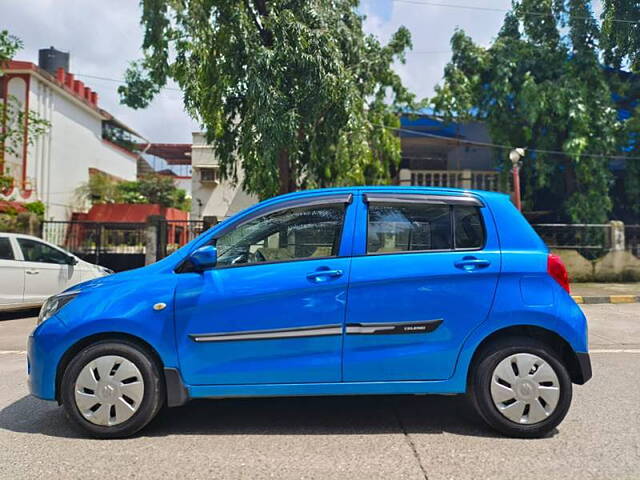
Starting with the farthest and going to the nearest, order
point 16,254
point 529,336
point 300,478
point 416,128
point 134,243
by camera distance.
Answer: point 416,128, point 134,243, point 16,254, point 529,336, point 300,478

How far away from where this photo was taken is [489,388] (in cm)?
331

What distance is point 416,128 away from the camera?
1766 centimetres

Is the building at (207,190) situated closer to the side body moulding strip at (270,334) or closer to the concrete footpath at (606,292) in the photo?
the concrete footpath at (606,292)

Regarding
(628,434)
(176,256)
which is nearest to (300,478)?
(176,256)

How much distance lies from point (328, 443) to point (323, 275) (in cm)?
116

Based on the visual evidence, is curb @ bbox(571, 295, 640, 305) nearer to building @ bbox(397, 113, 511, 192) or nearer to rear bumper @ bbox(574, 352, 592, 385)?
building @ bbox(397, 113, 511, 192)

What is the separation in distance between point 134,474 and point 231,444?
0.65 m

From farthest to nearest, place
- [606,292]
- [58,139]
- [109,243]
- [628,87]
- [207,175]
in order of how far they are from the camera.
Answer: [58,139], [207,175], [628,87], [109,243], [606,292]

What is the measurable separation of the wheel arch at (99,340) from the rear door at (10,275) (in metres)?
6.18

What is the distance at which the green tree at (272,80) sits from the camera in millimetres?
9812

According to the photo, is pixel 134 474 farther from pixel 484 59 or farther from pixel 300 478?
pixel 484 59

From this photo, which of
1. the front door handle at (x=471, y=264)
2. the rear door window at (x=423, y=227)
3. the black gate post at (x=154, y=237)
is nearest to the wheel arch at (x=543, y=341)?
the front door handle at (x=471, y=264)

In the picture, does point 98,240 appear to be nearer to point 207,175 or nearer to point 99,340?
point 207,175

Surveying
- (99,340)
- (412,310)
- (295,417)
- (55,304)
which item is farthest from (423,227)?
(55,304)
